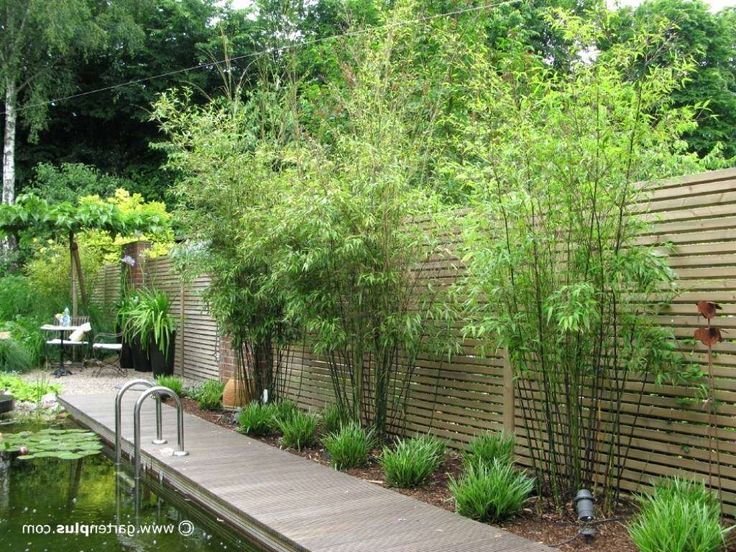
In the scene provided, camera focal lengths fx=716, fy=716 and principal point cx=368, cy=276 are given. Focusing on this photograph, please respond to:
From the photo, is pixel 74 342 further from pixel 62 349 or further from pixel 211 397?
pixel 211 397

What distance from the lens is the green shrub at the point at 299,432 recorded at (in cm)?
584

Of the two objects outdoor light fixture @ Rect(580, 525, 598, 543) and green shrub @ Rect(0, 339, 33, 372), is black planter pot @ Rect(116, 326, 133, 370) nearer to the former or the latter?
green shrub @ Rect(0, 339, 33, 372)

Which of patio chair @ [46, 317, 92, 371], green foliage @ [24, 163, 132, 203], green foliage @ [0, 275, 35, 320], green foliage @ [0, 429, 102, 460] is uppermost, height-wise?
green foliage @ [24, 163, 132, 203]

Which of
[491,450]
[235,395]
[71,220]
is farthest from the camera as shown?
[71,220]

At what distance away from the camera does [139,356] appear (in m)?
11.5

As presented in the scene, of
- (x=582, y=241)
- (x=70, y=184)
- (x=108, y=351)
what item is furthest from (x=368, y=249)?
(x=70, y=184)

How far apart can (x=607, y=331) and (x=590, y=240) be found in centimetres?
50

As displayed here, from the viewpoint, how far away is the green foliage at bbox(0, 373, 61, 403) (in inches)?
356

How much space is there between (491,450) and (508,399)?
51cm

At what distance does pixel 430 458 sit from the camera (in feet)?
15.5

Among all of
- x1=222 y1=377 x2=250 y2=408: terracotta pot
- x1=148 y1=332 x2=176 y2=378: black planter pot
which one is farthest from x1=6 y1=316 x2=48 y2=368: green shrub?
x1=222 y1=377 x2=250 y2=408: terracotta pot

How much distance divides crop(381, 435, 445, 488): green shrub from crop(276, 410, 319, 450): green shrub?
1199 millimetres

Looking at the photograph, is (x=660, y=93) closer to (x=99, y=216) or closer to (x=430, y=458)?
(x=430, y=458)

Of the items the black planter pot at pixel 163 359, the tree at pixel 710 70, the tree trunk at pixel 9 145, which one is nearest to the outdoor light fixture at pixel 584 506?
the black planter pot at pixel 163 359
